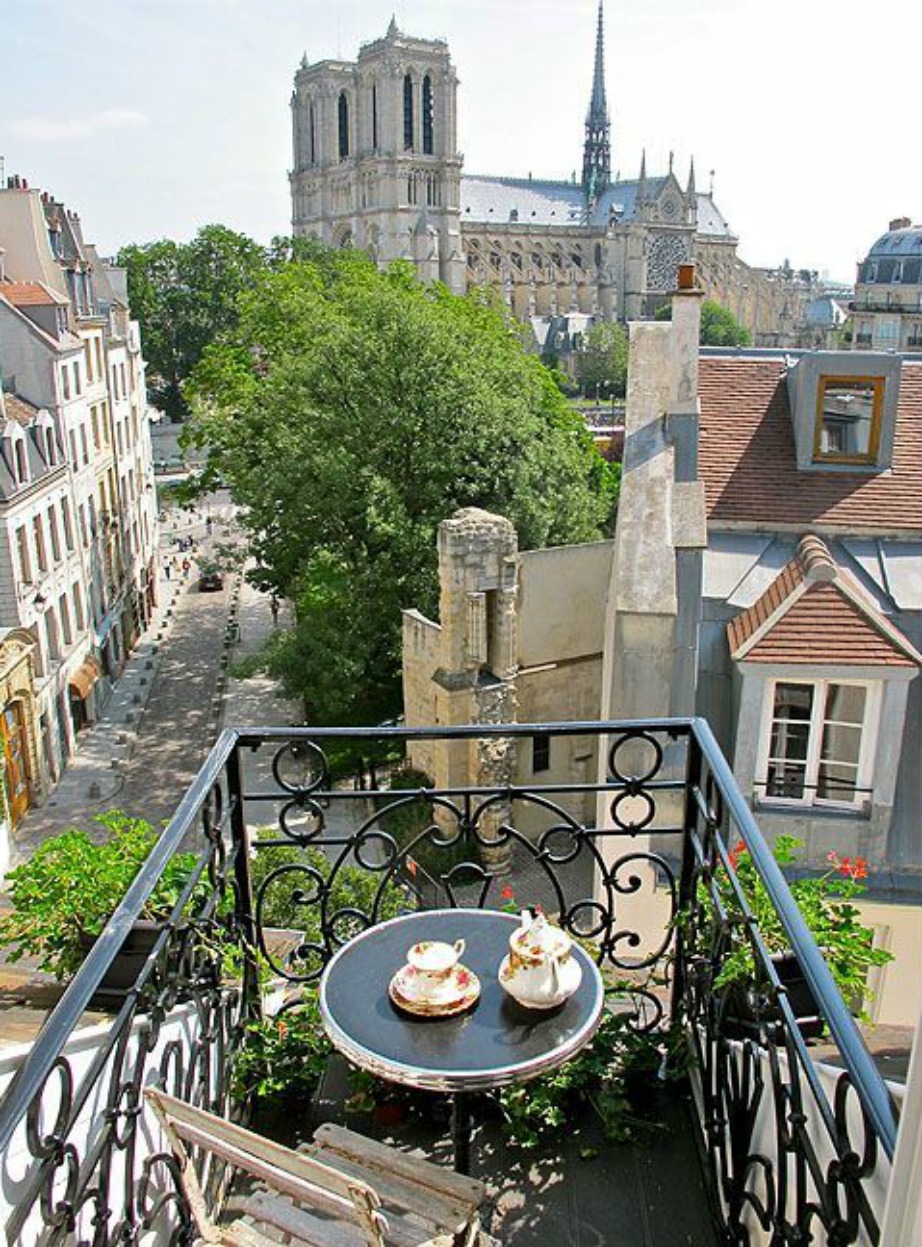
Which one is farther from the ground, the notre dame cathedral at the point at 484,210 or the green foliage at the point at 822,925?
the notre dame cathedral at the point at 484,210

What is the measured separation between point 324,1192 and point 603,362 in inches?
3472

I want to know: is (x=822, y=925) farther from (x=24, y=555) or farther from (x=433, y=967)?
(x=24, y=555)

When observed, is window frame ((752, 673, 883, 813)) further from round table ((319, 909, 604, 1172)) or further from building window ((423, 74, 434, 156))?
building window ((423, 74, 434, 156))

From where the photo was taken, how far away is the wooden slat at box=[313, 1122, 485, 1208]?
3.09 meters

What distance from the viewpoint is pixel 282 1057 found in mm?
3910

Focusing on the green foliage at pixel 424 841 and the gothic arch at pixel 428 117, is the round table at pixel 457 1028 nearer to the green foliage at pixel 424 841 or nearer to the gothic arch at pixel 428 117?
the green foliage at pixel 424 841

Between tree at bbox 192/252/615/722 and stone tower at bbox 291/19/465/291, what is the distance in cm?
7331

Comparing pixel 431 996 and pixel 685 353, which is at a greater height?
pixel 685 353

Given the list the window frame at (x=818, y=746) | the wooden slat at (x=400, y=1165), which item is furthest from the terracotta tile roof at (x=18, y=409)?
the wooden slat at (x=400, y=1165)

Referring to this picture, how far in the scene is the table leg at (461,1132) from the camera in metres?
3.29

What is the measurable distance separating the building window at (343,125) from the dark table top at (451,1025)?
107044 mm

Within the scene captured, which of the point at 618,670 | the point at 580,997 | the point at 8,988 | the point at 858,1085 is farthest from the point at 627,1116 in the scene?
the point at 618,670

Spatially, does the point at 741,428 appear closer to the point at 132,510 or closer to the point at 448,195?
the point at 132,510

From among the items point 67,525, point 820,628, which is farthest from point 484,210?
point 820,628
